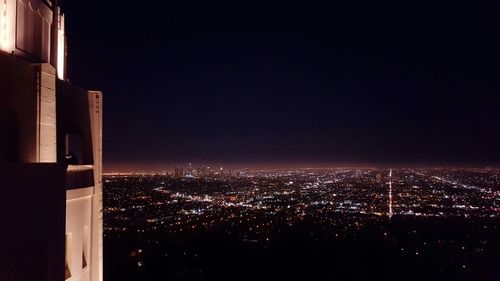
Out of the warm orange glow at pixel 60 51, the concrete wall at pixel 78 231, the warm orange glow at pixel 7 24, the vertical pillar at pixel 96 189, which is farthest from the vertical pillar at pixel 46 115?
the warm orange glow at pixel 60 51

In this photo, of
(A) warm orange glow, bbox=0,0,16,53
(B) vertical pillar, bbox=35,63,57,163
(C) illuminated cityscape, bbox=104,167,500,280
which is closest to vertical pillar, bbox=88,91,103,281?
(B) vertical pillar, bbox=35,63,57,163

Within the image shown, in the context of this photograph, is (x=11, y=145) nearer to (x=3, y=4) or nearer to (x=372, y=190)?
(x=3, y=4)

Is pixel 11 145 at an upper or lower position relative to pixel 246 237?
A: upper

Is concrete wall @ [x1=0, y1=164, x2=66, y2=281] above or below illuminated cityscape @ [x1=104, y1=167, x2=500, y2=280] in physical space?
above

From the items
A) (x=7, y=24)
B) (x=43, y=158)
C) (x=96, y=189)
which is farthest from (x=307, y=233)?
(x=7, y=24)

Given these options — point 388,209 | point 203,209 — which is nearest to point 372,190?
point 388,209

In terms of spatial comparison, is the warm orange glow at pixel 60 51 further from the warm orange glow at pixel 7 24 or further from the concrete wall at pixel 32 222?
the concrete wall at pixel 32 222

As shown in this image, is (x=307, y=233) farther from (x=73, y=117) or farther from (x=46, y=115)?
(x=46, y=115)

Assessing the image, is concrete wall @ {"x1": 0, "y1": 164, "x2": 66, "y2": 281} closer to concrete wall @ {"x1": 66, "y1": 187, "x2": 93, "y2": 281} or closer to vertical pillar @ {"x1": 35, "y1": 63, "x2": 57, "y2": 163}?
vertical pillar @ {"x1": 35, "y1": 63, "x2": 57, "y2": 163}
